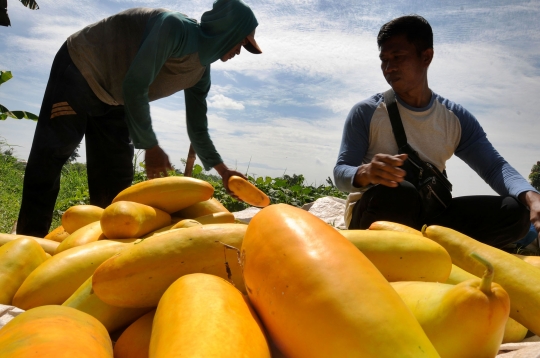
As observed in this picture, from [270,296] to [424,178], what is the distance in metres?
2.50

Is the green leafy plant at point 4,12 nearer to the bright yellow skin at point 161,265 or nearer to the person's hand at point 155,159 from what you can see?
the person's hand at point 155,159

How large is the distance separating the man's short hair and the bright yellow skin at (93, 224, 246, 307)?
266 cm

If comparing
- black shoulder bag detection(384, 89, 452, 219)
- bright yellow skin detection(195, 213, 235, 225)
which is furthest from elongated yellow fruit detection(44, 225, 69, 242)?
black shoulder bag detection(384, 89, 452, 219)

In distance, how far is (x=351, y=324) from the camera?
2.04ft

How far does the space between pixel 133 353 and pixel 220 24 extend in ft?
9.32

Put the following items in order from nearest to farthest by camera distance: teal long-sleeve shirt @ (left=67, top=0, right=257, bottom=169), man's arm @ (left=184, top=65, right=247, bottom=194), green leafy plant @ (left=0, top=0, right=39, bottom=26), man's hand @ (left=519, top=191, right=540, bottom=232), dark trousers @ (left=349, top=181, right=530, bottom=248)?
man's hand @ (left=519, top=191, right=540, bottom=232), dark trousers @ (left=349, top=181, right=530, bottom=248), teal long-sleeve shirt @ (left=67, top=0, right=257, bottom=169), man's arm @ (left=184, top=65, right=247, bottom=194), green leafy plant @ (left=0, top=0, right=39, bottom=26)

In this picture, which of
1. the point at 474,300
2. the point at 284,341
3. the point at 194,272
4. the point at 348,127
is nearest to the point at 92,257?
the point at 194,272

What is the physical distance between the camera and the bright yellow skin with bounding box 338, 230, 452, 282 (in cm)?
113

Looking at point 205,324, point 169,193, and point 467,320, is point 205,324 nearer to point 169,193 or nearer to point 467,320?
point 467,320

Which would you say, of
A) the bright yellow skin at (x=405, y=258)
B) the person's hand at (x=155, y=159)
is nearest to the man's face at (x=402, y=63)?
the person's hand at (x=155, y=159)

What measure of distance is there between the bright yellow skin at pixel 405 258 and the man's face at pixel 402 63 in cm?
233

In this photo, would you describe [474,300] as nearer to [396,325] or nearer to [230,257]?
[396,325]

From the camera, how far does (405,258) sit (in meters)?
1.14

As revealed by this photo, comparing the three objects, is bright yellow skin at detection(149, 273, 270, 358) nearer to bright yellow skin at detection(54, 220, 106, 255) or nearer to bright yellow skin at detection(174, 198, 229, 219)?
bright yellow skin at detection(54, 220, 106, 255)
